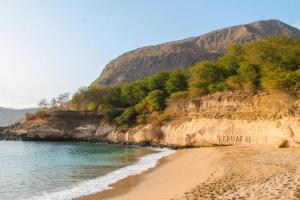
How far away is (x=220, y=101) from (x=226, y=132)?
24.4 ft

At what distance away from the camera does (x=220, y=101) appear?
53500 mm

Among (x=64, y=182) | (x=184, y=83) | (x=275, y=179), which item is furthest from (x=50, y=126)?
(x=275, y=179)

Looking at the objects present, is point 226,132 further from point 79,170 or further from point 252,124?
point 79,170

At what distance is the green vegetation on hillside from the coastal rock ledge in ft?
7.90

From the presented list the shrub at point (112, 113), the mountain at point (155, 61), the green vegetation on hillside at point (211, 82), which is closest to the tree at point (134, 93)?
→ the green vegetation on hillside at point (211, 82)

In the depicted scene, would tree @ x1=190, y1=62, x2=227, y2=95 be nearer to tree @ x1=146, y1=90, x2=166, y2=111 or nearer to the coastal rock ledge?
the coastal rock ledge

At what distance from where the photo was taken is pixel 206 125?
51812 mm

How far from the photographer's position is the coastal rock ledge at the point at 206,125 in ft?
130

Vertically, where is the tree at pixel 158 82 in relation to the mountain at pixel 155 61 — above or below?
below

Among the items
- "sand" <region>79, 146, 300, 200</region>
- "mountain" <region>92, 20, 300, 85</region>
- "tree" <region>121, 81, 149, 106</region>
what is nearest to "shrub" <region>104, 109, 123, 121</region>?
"tree" <region>121, 81, 149, 106</region>

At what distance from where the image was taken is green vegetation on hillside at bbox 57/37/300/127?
163 ft

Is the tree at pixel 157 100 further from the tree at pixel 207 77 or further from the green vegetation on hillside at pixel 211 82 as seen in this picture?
the tree at pixel 207 77

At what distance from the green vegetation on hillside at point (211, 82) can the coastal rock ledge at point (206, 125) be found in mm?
2408

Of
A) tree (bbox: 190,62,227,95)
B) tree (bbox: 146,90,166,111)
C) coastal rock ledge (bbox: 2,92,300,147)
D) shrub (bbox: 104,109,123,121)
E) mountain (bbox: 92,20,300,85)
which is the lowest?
coastal rock ledge (bbox: 2,92,300,147)
